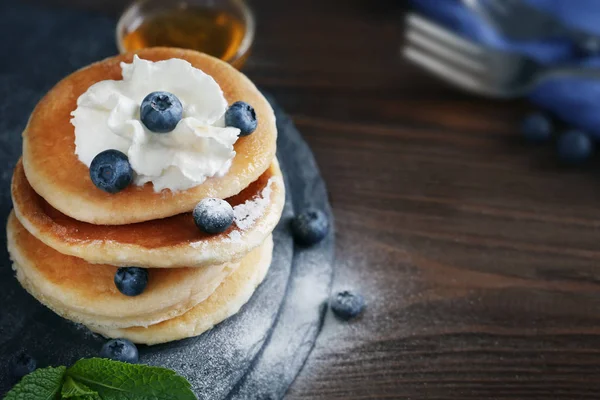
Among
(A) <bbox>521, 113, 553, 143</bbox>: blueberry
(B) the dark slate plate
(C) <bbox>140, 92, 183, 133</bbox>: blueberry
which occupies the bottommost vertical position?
(B) the dark slate plate

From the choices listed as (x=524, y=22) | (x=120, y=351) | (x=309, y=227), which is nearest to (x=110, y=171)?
(x=120, y=351)

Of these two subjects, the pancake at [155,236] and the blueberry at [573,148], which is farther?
the blueberry at [573,148]

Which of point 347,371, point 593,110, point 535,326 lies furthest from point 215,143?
point 593,110

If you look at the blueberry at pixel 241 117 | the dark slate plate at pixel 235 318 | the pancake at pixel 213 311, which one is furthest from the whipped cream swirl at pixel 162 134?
the dark slate plate at pixel 235 318

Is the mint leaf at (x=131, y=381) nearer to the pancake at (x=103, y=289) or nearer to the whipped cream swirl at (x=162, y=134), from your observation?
the pancake at (x=103, y=289)

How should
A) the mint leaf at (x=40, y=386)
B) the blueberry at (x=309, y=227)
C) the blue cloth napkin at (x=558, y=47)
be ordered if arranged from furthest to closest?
1. the blue cloth napkin at (x=558, y=47)
2. the blueberry at (x=309, y=227)
3. the mint leaf at (x=40, y=386)

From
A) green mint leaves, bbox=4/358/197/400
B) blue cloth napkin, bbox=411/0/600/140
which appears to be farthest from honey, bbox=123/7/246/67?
green mint leaves, bbox=4/358/197/400

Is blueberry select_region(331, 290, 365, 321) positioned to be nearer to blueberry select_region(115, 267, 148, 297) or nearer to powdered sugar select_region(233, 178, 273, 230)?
powdered sugar select_region(233, 178, 273, 230)
